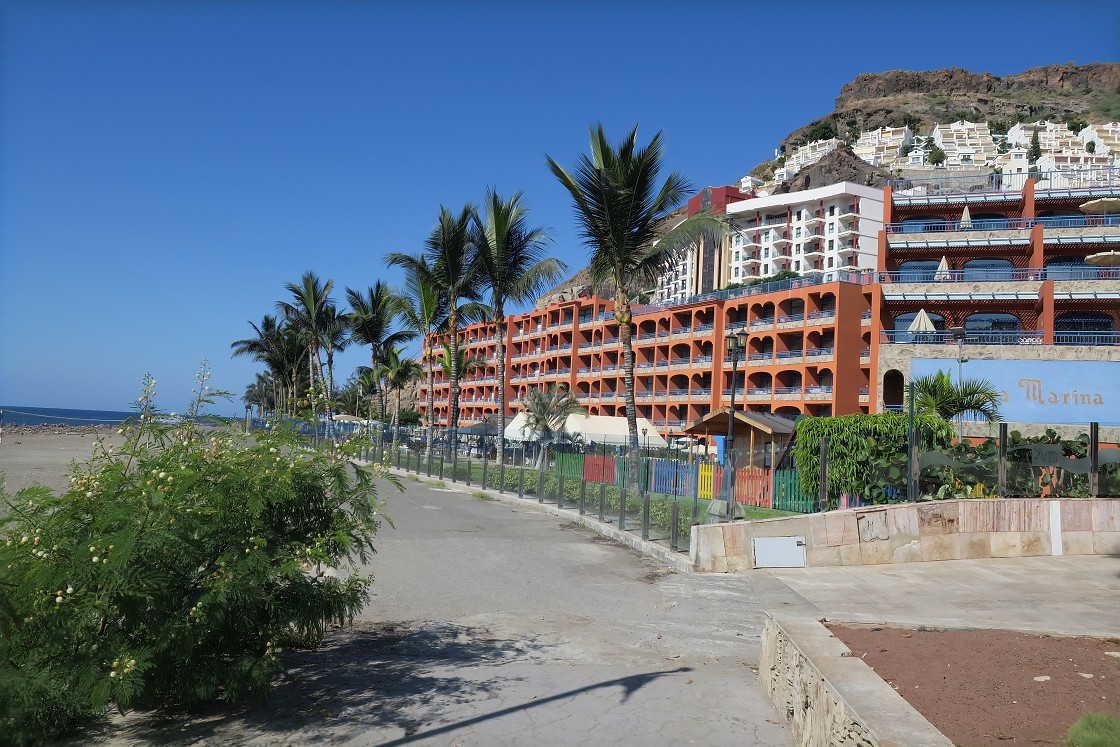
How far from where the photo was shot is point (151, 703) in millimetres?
5281

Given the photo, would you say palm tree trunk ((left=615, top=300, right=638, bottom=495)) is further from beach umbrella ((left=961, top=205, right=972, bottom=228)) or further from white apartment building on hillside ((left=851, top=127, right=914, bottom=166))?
white apartment building on hillside ((left=851, top=127, right=914, bottom=166))

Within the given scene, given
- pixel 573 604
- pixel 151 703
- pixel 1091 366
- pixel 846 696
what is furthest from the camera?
Answer: pixel 1091 366

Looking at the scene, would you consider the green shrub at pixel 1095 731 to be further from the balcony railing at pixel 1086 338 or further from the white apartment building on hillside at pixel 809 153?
the white apartment building on hillside at pixel 809 153

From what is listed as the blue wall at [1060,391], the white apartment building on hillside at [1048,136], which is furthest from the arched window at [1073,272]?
the white apartment building on hillside at [1048,136]

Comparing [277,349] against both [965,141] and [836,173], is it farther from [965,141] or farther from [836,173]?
[965,141]

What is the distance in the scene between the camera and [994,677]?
514 cm

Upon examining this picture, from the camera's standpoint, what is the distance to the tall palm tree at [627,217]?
20.1 meters

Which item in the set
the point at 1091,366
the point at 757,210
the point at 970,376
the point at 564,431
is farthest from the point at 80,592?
the point at 757,210

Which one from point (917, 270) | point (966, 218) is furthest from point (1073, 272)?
point (917, 270)

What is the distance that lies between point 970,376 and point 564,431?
55.6ft

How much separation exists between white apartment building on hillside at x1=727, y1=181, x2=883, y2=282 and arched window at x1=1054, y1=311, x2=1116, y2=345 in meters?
41.2

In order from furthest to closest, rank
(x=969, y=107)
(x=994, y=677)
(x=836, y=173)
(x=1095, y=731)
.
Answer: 1. (x=969, y=107)
2. (x=836, y=173)
3. (x=994, y=677)
4. (x=1095, y=731)

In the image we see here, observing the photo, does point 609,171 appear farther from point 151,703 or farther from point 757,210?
point 757,210

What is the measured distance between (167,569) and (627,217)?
1702 centimetres
